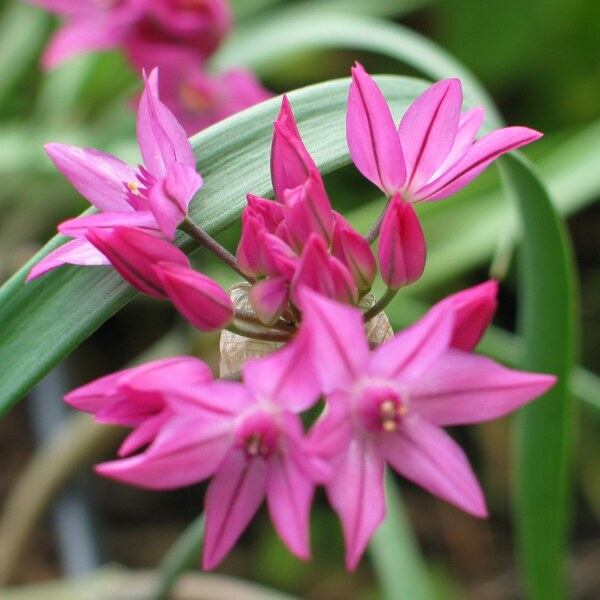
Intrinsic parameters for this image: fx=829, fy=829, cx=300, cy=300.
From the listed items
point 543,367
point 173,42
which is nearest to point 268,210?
point 543,367

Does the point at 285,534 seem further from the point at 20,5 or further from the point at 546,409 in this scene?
the point at 20,5

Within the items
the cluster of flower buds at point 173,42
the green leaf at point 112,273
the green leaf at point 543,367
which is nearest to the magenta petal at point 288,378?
the green leaf at point 112,273

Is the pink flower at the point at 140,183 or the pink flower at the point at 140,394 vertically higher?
the pink flower at the point at 140,183

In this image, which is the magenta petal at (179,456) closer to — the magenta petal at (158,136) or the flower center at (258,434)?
the flower center at (258,434)

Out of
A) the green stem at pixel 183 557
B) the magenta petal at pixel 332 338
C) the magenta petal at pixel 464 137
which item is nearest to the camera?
the magenta petal at pixel 332 338

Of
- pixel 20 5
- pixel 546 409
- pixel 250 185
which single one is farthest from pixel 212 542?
Answer: pixel 20 5

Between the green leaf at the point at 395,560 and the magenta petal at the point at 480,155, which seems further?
the green leaf at the point at 395,560
